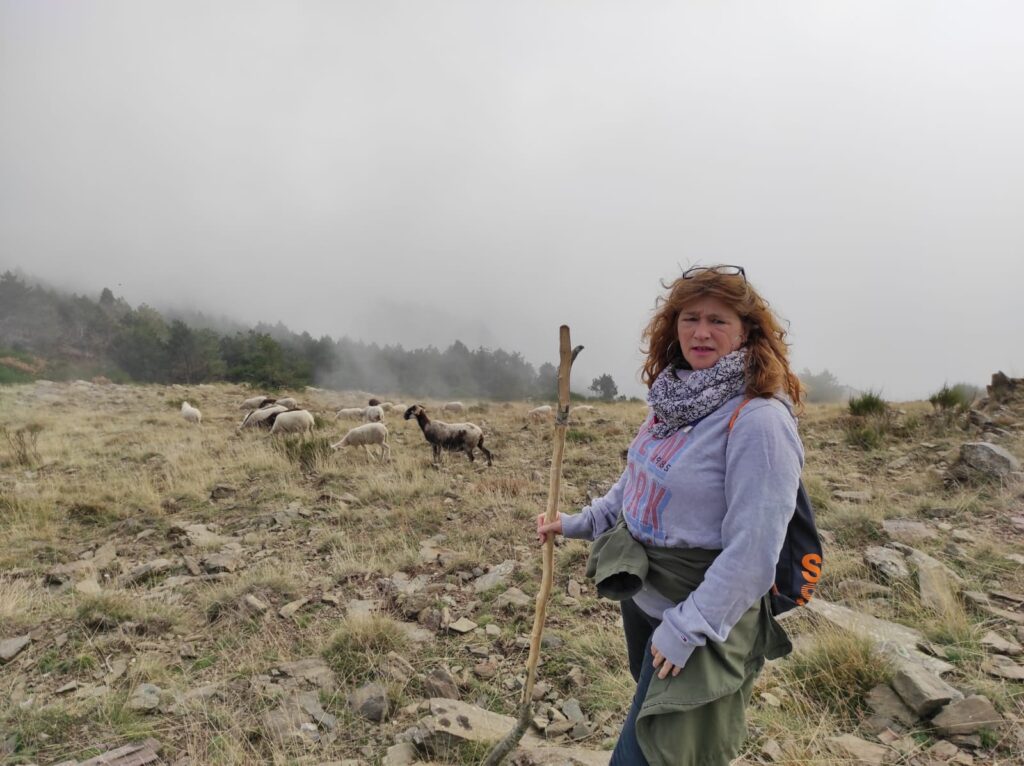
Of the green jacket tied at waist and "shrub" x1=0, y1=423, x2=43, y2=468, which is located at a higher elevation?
the green jacket tied at waist

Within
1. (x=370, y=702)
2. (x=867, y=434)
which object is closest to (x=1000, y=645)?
(x=370, y=702)

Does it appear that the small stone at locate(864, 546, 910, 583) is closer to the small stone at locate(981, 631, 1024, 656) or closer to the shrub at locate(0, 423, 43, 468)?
the small stone at locate(981, 631, 1024, 656)

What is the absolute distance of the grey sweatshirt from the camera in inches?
54.2

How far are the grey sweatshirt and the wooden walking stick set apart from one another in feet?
1.62

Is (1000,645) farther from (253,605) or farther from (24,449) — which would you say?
(24,449)

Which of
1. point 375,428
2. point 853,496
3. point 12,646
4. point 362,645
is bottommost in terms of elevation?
point 12,646

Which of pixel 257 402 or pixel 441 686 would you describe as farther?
pixel 257 402

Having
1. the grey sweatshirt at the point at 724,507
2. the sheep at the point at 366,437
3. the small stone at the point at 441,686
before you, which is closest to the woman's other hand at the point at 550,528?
the grey sweatshirt at the point at 724,507

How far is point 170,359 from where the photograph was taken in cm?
4325

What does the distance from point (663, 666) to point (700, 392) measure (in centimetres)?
82

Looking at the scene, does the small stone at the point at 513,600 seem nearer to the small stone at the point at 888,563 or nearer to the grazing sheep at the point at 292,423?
the small stone at the point at 888,563

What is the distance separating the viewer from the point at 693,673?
4.67ft

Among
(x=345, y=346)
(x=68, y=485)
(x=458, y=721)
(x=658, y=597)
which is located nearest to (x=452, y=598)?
(x=458, y=721)

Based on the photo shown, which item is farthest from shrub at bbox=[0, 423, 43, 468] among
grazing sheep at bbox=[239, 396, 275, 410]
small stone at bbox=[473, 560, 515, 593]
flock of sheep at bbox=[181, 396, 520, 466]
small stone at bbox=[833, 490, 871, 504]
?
small stone at bbox=[833, 490, 871, 504]
